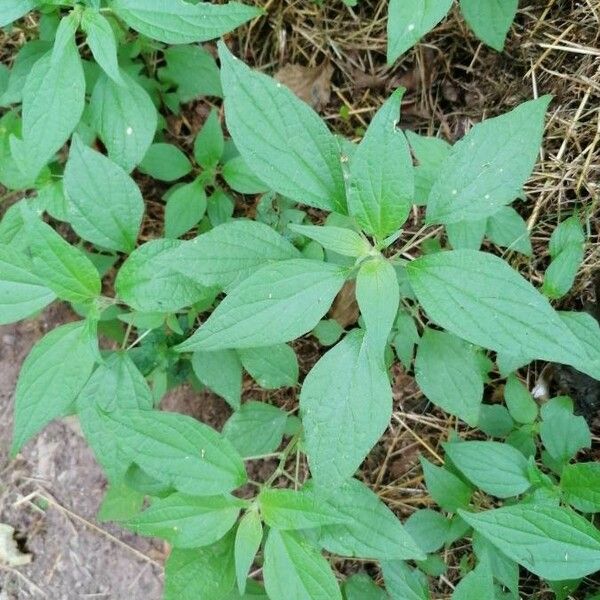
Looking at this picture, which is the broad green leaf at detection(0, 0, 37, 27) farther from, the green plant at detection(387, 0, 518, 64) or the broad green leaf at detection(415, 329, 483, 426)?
the broad green leaf at detection(415, 329, 483, 426)

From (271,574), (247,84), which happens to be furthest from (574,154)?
(271,574)

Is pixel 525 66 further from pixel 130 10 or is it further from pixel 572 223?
pixel 130 10

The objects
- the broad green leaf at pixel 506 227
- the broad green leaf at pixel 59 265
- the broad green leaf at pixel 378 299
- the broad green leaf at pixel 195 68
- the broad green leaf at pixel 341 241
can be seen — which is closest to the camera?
the broad green leaf at pixel 378 299

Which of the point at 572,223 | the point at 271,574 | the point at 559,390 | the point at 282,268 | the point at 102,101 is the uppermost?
the point at 102,101

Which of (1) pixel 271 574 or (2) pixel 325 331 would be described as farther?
(2) pixel 325 331

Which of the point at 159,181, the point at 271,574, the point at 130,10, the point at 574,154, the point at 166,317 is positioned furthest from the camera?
the point at 159,181

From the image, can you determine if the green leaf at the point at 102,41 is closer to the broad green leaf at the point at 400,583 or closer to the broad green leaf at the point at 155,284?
the broad green leaf at the point at 155,284

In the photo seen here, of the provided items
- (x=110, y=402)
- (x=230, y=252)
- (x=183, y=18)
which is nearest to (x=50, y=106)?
(x=183, y=18)

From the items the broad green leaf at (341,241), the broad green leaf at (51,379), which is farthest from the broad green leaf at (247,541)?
the broad green leaf at (341,241)
